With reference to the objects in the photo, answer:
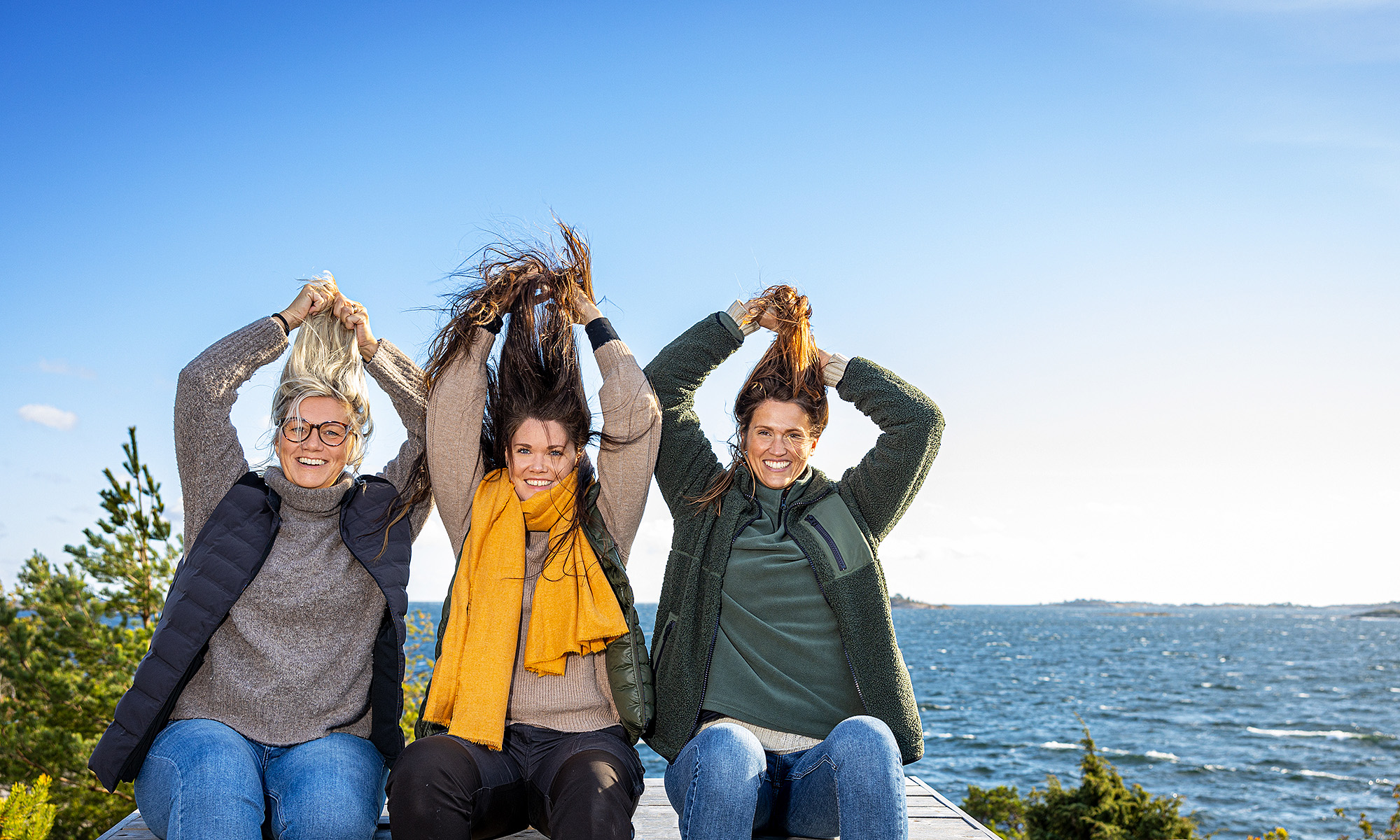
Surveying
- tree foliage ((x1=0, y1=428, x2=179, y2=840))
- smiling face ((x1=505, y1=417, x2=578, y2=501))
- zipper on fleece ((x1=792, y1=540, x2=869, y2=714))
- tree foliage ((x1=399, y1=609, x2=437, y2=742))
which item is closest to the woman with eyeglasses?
smiling face ((x1=505, y1=417, x2=578, y2=501))

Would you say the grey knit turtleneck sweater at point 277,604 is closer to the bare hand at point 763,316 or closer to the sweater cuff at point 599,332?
the sweater cuff at point 599,332

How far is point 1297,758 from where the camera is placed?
25766 millimetres

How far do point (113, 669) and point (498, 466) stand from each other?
5.59 metres

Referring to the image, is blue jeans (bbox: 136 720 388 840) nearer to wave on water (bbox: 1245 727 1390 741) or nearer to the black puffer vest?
the black puffer vest

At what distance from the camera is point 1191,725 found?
1310 inches

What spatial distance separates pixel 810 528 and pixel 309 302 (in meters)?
2.00

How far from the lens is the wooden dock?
3.00 metres

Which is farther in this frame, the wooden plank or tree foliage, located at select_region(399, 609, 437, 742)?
tree foliage, located at select_region(399, 609, 437, 742)

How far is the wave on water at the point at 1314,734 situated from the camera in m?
30.1

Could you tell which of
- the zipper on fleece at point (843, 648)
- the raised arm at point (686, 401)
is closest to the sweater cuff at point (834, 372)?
the raised arm at point (686, 401)

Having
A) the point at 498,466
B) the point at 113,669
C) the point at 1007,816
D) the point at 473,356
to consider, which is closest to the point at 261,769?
the point at 498,466

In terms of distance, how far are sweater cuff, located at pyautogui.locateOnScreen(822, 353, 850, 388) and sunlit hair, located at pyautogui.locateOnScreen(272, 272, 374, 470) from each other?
1698 millimetres

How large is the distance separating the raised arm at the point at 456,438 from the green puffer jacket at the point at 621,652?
0.45 feet

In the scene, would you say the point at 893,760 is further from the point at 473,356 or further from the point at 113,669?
the point at 113,669
